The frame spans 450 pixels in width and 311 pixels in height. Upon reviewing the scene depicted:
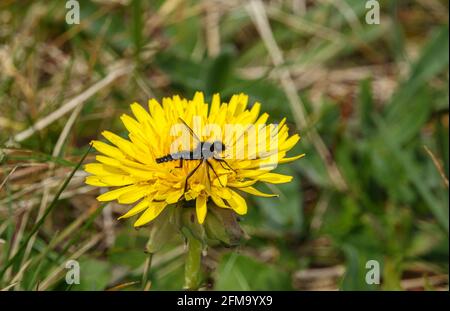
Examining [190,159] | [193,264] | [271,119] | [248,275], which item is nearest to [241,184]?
[190,159]

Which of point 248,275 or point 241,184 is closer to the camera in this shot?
point 241,184

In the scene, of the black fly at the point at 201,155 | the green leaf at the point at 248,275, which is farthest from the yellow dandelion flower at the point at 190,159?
the green leaf at the point at 248,275

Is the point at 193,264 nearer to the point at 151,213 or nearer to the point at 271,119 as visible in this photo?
the point at 151,213

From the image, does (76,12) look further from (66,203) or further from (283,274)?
(283,274)

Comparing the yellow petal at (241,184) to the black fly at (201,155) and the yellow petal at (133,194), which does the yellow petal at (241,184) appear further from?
the yellow petal at (133,194)

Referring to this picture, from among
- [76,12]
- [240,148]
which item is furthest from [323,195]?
[76,12]

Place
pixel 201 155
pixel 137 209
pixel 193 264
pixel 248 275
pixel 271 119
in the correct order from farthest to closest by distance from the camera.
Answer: pixel 271 119, pixel 248 275, pixel 193 264, pixel 201 155, pixel 137 209

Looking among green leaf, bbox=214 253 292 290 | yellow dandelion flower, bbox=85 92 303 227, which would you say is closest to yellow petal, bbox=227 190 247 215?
yellow dandelion flower, bbox=85 92 303 227
